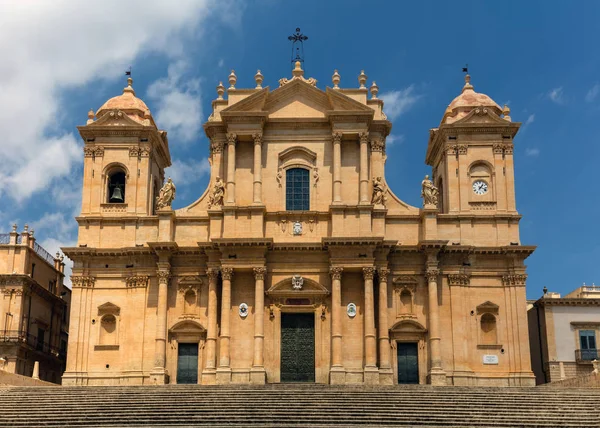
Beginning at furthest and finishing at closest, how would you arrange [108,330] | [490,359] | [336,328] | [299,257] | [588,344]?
[588,344] → [108,330] → [299,257] → [490,359] → [336,328]

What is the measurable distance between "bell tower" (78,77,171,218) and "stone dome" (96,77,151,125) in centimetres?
40

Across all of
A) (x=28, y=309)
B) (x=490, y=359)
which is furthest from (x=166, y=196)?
(x=490, y=359)

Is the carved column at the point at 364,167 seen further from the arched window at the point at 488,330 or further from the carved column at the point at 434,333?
the arched window at the point at 488,330

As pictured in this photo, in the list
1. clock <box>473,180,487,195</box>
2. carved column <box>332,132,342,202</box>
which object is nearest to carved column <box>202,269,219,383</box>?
carved column <box>332,132,342,202</box>

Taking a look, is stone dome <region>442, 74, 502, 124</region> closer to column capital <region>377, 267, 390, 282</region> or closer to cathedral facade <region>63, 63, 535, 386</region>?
cathedral facade <region>63, 63, 535, 386</region>

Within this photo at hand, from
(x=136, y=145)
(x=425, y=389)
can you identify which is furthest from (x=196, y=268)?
(x=425, y=389)

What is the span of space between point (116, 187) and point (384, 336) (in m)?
15.5

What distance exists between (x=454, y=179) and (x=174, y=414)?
65.9 ft

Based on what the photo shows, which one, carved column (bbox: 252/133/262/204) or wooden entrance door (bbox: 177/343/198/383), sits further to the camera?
carved column (bbox: 252/133/262/204)

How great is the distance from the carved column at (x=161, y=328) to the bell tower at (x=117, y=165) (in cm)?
368

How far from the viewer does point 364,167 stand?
42625mm

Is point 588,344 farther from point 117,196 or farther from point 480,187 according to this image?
point 117,196

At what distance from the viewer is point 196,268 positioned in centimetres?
4250

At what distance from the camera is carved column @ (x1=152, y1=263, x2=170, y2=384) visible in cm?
4035
